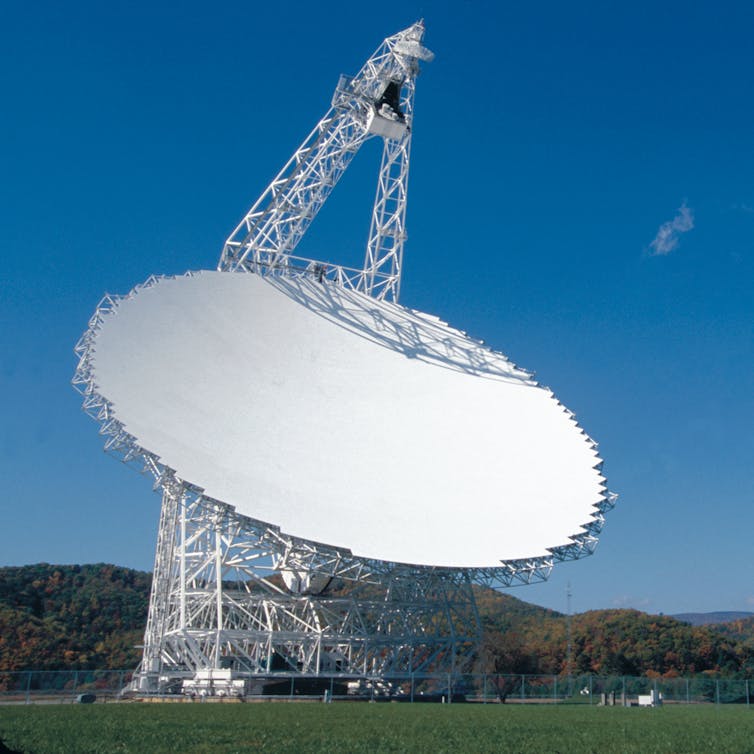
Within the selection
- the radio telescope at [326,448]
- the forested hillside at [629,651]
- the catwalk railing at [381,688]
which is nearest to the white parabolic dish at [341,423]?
the radio telescope at [326,448]

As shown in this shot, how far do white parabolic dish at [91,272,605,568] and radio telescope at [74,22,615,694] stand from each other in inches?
3.3

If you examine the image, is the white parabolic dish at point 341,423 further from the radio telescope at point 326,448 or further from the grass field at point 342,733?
the grass field at point 342,733

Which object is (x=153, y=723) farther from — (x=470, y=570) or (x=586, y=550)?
(x=586, y=550)

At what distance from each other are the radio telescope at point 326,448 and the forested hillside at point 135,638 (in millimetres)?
30289

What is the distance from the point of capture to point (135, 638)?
72.5m

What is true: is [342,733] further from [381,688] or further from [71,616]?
[71,616]

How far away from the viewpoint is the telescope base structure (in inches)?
1328

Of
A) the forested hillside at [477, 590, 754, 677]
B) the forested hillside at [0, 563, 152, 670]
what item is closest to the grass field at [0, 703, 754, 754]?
the forested hillside at [0, 563, 152, 670]

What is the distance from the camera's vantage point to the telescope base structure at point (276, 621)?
33719 millimetres

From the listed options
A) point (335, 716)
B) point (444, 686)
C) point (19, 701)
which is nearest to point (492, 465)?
point (444, 686)

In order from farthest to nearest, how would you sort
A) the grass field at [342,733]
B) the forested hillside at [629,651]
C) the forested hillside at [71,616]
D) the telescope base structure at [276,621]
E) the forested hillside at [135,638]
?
the forested hillside at [629,651] < the forested hillside at [135,638] < the forested hillside at [71,616] < the telescope base structure at [276,621] < the grass field at [342,733]

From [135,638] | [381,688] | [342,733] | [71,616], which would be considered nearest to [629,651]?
[135,638]

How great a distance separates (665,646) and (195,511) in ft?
200

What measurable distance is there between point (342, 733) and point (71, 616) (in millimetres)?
67988
